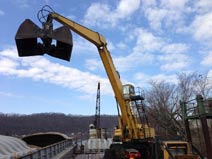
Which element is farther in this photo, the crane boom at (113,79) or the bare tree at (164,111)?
the bare tree at (164,111)

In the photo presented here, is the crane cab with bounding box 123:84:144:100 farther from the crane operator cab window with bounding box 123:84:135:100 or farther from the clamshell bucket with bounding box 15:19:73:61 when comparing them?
the clamshell bucket with bounding box 15:19:73:61

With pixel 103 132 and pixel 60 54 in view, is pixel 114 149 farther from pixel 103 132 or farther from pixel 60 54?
pixel 103 132

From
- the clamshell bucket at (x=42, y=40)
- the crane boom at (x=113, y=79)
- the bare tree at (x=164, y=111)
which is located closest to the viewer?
the clamshell bucket at (x=42, y=40)

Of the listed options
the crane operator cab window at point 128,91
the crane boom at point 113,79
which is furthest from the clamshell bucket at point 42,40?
the crane operator cab window at point 128,91

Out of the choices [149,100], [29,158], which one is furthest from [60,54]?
[149,100]

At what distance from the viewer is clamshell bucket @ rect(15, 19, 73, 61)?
14195mm

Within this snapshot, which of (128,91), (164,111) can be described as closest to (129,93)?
(128,91)

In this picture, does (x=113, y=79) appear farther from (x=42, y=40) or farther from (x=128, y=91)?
(x=42, y=40)

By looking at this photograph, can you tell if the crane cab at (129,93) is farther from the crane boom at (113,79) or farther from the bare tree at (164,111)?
the bare tree at (164,111)

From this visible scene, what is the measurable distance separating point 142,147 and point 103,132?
4023cm

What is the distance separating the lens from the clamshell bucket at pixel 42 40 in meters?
14.2

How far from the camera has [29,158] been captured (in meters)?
12.2

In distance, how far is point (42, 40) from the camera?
47.3ft

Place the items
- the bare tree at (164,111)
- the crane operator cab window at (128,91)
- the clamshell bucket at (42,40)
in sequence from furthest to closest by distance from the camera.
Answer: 1. the bare tree at (164,111)
2. the crane operator cab window at (128,91)
3. the clamshell bucket at (42,40)
